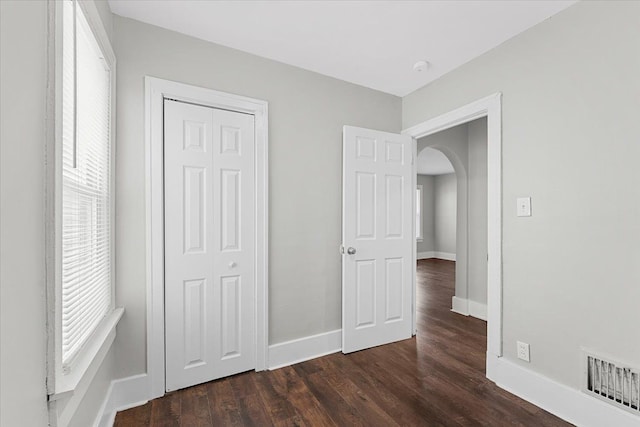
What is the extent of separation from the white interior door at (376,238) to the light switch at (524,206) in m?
1.11

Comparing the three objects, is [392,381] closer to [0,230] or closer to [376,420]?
[376,420]

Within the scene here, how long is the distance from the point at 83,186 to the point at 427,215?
9.15 meters

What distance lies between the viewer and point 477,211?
3811 mm

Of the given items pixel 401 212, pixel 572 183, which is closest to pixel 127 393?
pixel 401 212

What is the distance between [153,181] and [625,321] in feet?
9.85

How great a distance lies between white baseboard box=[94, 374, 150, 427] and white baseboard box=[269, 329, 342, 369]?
921mm

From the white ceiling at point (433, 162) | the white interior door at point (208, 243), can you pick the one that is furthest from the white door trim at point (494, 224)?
the white ceiling at point (433, 162)

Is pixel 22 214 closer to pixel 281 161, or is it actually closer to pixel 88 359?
pixel 88 359

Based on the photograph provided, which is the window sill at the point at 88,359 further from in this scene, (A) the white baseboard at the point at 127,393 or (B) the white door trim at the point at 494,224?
(B) the white door trim at the point at 494,224

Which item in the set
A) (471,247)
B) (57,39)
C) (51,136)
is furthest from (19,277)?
(471,247)

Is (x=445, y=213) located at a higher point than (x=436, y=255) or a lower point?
higher

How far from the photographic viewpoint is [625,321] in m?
1.65

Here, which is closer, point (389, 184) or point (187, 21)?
point (187, 21)

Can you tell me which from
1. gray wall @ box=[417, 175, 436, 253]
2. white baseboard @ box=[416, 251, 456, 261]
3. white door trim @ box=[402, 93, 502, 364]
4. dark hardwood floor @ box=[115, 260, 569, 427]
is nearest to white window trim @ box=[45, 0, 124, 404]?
dark hardwood floor @ box=[115, 260, 569, 427]
